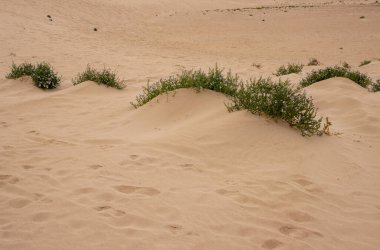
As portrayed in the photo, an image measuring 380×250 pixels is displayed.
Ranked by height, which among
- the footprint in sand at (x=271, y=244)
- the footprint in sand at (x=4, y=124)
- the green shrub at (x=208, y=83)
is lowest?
the footprint in sand at (x=271, y=244)

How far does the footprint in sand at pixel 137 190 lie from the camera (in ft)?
12.8

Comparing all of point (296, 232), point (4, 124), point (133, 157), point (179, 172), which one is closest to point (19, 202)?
point (133, 157)

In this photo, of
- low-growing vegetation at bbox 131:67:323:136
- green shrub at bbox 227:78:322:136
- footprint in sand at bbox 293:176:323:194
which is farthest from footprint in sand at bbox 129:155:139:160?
footprint in sand at bbox 293:176:323:194

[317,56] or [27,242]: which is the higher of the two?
[317,56]

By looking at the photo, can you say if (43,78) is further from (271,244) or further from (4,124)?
(271,244)

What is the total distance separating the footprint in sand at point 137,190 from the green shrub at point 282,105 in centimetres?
219

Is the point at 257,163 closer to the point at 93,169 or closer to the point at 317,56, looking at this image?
the point at 93,169

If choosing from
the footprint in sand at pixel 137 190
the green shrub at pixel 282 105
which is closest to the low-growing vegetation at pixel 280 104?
the green shrub at pixel 282 105

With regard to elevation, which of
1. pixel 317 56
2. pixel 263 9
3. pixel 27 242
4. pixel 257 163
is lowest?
pixel 27 242

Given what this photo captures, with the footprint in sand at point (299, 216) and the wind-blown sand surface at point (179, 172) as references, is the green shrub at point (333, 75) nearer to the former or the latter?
the wind-blown sand surface at point (179, 172)

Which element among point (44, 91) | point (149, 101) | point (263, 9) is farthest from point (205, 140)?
point (263, 9)

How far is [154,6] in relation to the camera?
30062 millimetres

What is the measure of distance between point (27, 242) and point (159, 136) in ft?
8.57

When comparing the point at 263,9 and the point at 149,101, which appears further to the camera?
the point at 263,9
